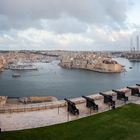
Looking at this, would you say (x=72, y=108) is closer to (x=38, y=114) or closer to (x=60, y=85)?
(x=38, y=114)

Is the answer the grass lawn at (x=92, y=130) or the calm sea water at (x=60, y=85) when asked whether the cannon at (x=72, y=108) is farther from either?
the calm sea water at (x=60, y=85)

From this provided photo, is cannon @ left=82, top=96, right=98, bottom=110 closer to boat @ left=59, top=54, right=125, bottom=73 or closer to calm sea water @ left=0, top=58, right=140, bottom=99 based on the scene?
calm sea water @ left=0, top=58, right=140, bottom=99

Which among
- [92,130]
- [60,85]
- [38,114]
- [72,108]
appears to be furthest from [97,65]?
[92,130]

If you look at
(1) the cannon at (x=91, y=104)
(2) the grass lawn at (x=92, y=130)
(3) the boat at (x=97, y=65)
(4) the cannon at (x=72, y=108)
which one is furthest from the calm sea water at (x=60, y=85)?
(2) the grass lawn at (x=92, y=130)

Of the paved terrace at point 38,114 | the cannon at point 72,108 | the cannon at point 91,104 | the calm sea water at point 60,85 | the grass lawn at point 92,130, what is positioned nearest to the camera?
the grass lawn at point 92,130

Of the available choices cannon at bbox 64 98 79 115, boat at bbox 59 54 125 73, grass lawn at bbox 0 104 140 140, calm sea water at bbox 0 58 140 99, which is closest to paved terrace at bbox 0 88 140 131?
cannon at bbox 64 98 79 115

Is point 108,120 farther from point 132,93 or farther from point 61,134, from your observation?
point 132,93

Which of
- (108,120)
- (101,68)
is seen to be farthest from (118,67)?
(108,120)
